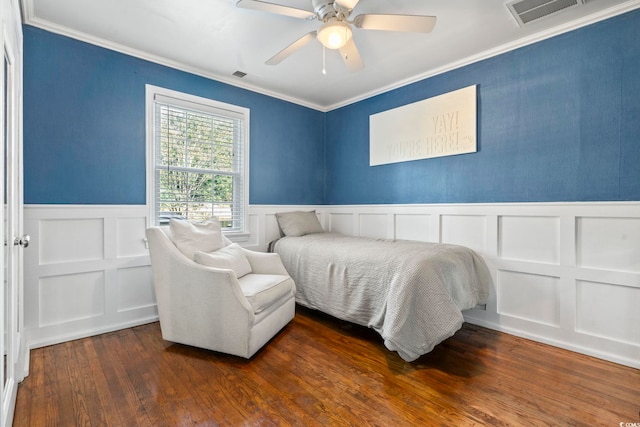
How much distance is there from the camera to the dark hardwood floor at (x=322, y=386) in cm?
162

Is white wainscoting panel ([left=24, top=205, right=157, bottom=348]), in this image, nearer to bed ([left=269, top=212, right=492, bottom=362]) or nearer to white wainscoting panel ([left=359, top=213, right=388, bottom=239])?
bed ([left=269, top=212, right=492, bottom=362])

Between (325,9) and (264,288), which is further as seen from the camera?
(264,288)

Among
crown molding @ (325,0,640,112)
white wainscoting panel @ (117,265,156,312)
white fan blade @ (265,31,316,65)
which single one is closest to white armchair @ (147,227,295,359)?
white wainscoting panel @ (117,265,156,312)

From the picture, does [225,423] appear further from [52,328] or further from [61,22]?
[61,22]

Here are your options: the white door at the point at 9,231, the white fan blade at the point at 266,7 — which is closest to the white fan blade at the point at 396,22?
the white fan blade at the point at 266,7

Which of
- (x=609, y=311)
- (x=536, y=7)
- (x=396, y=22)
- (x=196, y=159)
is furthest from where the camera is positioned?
(x=196, y=159)

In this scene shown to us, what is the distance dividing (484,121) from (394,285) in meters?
1.83

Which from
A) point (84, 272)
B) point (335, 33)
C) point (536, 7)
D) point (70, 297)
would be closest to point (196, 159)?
point (84, 272)

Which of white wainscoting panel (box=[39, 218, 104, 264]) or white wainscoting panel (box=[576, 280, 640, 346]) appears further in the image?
white wainscoting panel (box=[39, 218, 104, 264])

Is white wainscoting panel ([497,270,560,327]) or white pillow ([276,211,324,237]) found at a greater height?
white pillow ([276,211,324,237])

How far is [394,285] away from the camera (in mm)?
2213

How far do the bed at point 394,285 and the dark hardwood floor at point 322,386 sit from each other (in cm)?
24

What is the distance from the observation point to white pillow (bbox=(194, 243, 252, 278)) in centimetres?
236

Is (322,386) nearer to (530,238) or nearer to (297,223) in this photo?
(530,238)
